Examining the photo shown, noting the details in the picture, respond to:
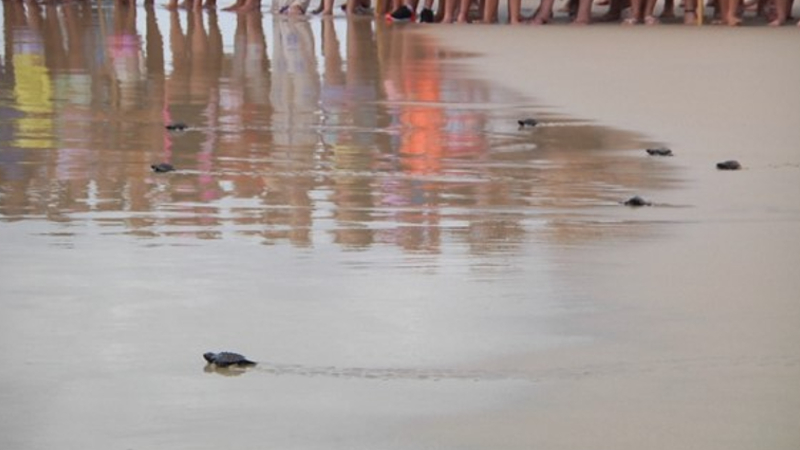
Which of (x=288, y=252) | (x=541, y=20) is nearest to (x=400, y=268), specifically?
(x=288, y=252)

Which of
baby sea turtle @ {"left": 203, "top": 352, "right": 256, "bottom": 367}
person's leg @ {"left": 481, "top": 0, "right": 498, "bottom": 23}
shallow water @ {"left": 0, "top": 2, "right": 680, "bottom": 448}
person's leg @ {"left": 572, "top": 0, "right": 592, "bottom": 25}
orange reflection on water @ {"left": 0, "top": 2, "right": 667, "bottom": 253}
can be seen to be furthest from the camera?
person's leg @ {"left": 481, "top": 0, "right": 498, "bottom": 23}

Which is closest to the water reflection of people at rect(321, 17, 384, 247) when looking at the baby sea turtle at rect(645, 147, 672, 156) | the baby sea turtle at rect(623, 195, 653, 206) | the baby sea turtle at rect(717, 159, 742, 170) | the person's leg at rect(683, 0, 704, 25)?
the baby sea turtle at rect(623, 195, 653, 206)

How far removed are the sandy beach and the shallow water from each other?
1cm

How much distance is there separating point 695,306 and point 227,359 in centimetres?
137

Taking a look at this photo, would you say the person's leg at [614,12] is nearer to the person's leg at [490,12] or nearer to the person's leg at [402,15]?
the person's leg at [490,12]

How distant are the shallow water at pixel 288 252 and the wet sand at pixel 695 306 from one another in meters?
0.13

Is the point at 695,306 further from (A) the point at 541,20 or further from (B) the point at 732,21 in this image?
(A) the point at 541,20

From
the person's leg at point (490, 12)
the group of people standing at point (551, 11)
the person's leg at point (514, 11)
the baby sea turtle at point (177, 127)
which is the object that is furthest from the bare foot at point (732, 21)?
the baby sea turtle at point (177, 127)

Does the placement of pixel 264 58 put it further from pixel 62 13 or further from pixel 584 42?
pixel 62 13

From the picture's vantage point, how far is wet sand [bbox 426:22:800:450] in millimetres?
4137

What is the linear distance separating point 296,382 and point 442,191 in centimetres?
306

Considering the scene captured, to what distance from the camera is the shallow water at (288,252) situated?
4.33 m

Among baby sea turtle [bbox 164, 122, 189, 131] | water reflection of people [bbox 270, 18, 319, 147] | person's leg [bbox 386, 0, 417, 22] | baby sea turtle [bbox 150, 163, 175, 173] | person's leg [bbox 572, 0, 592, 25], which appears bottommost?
person's leg [bbox 386, 0, 417, 22]

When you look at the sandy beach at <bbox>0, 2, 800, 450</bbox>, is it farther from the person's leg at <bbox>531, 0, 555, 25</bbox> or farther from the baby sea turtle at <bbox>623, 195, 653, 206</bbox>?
the person's leg at <bbox>531, 0, 555, 25</bbox>
